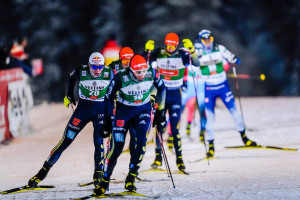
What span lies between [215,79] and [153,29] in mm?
18460

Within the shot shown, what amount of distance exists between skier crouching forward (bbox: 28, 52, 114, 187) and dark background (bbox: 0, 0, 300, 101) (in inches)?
819

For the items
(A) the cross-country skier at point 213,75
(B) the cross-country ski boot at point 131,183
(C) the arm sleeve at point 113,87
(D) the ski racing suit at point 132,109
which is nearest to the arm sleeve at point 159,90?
(D) the ski racing suit at point 132,109

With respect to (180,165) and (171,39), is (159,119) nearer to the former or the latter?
(180,165)

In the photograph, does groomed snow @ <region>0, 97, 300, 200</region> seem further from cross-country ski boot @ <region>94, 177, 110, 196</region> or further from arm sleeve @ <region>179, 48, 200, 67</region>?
arm sleeve @ <region>179, 48, 200, 67</region>

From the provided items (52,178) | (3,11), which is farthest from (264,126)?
(3,11)

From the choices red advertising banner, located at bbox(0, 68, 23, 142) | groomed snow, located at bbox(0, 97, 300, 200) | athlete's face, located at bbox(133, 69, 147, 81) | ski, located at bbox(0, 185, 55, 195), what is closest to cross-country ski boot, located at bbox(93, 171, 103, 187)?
groomed snow, located at bbox(0, 97, 300, 200)

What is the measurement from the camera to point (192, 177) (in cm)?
1078

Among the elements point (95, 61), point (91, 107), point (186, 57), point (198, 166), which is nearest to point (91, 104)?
point (91, 107)

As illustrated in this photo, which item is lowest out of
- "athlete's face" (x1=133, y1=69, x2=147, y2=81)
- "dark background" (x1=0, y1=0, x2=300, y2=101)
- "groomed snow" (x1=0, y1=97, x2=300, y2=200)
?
"groomed snow" (x1=0, y1=97, x2=300, y2=200)

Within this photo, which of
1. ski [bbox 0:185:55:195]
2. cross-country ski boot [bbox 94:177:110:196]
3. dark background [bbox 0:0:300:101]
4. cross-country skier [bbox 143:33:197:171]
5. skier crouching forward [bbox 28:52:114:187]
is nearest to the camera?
cross-country ski boot [bbox 94:177:110:196]

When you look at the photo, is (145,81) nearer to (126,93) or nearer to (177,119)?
(126,93)

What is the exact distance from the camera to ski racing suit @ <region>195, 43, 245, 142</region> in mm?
13211

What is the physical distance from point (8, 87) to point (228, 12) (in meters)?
20.0

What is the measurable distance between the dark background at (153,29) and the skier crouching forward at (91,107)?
68.3 ft
